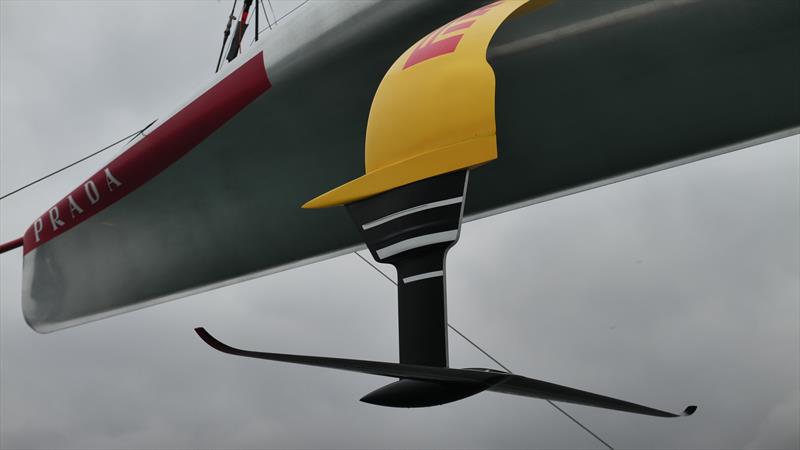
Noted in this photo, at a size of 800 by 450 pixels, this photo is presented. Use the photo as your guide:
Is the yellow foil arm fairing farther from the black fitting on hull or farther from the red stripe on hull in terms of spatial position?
the red stripe on hull

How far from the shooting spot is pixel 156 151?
3.18 m

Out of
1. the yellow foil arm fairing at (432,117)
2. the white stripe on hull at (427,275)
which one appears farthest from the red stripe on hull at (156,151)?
the white stripe on hull at (427,275)

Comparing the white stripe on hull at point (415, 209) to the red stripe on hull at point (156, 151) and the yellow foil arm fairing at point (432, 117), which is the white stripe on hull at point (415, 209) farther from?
the red stripe on hull at point (156, 151)

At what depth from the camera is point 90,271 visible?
12.2 feet

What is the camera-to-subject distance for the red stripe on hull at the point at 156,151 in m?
2.84

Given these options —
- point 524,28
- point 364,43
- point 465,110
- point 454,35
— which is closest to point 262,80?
point 364,43

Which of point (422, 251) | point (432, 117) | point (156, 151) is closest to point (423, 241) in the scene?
point (422, 251)

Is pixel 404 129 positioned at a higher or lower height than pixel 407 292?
higher

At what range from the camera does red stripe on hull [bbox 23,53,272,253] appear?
2836mm

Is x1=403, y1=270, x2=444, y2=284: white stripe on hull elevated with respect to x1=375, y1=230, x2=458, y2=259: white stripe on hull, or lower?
lower

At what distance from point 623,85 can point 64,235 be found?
283 cm

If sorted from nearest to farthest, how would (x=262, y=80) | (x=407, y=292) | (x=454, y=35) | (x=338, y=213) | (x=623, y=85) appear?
(x=407, y=292)
(x=454, y=35)
(x=623, y=85)
(x=262, y=80)
(x=338, y=213)

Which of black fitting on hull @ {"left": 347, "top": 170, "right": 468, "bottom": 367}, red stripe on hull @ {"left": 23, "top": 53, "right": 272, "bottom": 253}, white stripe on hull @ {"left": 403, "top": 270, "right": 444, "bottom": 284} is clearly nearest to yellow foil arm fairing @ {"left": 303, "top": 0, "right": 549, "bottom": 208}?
black fitting on hull @ {"left": 347, "top": 170, "right": 468, "bottom": 367}

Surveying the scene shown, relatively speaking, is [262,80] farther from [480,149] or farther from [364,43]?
[480,149]
